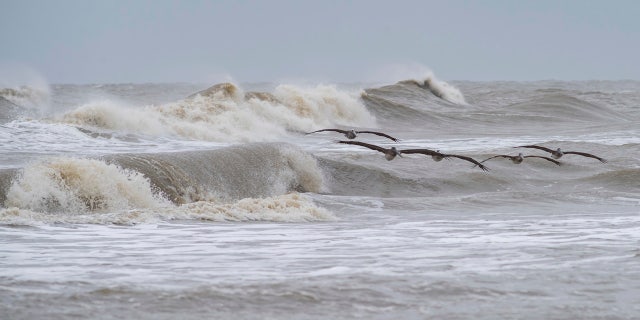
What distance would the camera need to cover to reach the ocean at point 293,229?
21.4 feet

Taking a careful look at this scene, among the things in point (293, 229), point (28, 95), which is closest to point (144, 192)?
point (293, 229)

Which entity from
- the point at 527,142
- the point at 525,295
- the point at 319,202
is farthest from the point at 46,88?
the point at 525,295

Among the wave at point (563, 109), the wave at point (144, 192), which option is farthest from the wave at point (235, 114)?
the wave at point (144, 192)

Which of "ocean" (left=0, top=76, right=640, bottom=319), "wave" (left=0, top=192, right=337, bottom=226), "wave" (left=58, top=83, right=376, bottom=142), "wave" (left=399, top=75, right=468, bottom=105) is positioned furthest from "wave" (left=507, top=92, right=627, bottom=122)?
"wave" (left=0, top=192, right=337, bottom=226)

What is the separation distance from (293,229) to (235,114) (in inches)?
606

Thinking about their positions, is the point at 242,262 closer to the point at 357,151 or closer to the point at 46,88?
the point at 357,151

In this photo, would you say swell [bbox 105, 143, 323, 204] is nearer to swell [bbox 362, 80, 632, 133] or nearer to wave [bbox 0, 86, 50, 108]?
swell [bbox 362, 80, 632, 133]

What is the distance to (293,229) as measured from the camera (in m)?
10.1

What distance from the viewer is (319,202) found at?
12578 mm

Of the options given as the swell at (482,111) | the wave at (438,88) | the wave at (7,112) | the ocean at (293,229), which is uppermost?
the wave at (438,88)

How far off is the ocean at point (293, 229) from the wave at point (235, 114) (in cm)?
9

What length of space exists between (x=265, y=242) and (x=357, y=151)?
1057 centimetres

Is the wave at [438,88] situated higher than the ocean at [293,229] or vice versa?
the wave at [438,88]

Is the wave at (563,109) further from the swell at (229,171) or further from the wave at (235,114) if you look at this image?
the swell at (229,171)
